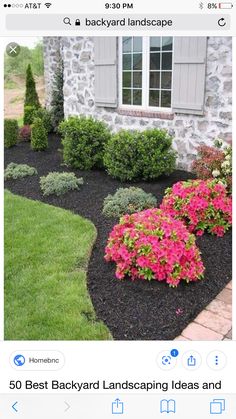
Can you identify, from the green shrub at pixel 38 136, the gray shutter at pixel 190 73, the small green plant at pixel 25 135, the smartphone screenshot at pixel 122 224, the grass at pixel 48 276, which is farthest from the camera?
the small green plant at pixel 25 135

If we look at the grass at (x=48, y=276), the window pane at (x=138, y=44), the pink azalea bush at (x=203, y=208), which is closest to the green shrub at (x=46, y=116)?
the window pane at (x=138, y=44)

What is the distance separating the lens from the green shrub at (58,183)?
5016 mm

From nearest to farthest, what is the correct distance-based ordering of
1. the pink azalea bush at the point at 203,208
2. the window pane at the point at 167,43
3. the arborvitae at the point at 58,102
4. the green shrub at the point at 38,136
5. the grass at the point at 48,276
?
the grass at the point at 48,276 < the pink azalea bush at the point at 203,208 < the window pane at the point at 167,43 < the green shrub at the point at 38,136 < the arborvitae at the point at 58,102

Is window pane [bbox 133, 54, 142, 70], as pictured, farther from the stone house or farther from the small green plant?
the small green plant

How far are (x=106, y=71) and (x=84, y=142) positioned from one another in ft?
3.94

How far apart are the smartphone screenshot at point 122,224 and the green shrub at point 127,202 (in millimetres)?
22

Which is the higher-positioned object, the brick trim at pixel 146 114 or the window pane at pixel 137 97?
the window pane at pixel 137 97

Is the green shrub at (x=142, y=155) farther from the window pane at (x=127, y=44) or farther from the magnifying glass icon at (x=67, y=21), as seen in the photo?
the magnifying glass icon at (x=67, y=21)

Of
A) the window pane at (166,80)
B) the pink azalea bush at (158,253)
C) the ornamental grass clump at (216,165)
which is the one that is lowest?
the pink azalea bush at (158,253)

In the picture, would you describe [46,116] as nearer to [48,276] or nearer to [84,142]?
[84,142]

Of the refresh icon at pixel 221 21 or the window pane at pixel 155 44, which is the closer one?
the refresh icon at pixel 221 21
